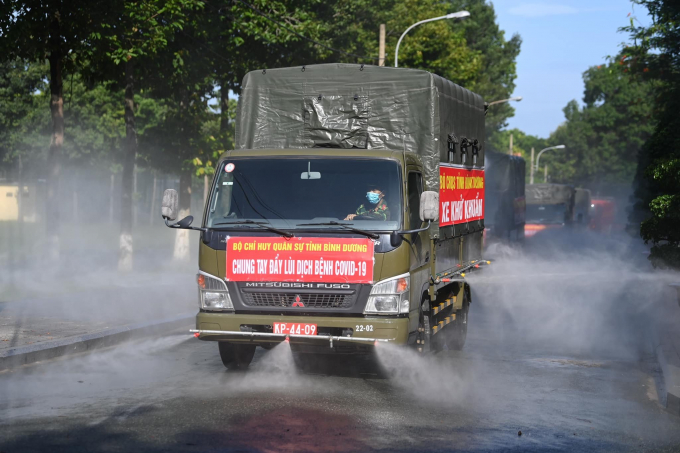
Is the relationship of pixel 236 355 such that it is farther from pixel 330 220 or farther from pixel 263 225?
pixel 330 220

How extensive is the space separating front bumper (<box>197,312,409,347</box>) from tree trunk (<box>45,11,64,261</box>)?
397 inches

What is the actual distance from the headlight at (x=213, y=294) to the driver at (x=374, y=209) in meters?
1.35

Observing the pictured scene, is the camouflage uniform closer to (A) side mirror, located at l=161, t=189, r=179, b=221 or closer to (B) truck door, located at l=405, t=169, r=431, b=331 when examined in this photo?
(B) truck door, located at l=405, t=169, r=431, b=331

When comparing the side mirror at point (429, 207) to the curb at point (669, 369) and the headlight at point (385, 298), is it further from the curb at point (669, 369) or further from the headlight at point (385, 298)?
the curb at point (669, 369)

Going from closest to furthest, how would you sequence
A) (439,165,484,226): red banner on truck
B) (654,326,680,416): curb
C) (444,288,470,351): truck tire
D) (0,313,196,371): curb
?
(654,326,680,416): curb, (0,313,196,371): curb, (439,165,484,226): red banner on truck, (444,288,470,351): truck tire

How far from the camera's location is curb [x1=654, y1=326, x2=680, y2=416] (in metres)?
8.57

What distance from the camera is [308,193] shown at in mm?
8750

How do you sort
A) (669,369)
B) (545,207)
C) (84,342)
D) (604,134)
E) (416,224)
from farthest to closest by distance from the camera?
1. (604,134)
2. (545,207)
3. (84,342)
4. (669,369)
5. (416,224)

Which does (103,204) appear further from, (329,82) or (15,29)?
(329,82)

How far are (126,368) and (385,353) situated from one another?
304 cm

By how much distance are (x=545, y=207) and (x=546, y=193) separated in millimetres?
2038

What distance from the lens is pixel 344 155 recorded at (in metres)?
8.91

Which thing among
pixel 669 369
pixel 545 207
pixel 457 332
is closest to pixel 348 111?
pixel 457 332

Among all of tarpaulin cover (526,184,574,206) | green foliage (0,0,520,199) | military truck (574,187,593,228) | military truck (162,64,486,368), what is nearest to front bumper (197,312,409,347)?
military truck (162,64,486,368)
